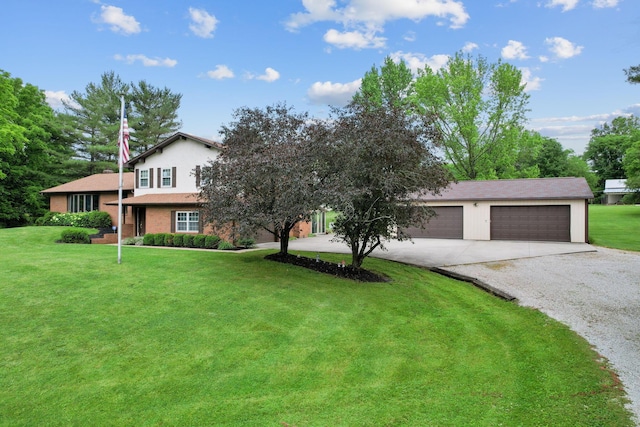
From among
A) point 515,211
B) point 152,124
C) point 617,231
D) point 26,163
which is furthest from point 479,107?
point 26,163

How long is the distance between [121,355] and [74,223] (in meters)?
23.2

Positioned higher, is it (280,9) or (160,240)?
(280,9)

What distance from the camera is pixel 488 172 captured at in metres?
31.2

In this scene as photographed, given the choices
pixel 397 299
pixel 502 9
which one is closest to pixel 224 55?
pixel 502 9

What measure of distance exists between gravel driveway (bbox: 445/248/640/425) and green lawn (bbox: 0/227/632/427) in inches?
14.5

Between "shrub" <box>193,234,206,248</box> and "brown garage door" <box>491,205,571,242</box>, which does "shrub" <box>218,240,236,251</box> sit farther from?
"brown garage door" <box>491,205,571,242</box>

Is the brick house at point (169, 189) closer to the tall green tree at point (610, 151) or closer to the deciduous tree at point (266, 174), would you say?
the deciduous tree at point (266, 174)

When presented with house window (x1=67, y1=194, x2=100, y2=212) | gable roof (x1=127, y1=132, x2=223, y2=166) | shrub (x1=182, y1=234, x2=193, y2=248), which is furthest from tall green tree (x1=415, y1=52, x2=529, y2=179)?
house window (x1=67, y1=194, x2=100, y2=212)

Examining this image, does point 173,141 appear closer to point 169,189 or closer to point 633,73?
point 169,189

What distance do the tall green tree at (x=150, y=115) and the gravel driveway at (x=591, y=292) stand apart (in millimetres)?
35779

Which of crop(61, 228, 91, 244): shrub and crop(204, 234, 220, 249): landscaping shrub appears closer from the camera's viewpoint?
crop(204, 234, 220, 249): landscaping shrub

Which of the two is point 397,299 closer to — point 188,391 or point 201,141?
point 188,391

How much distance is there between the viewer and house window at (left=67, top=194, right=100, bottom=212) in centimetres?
2608

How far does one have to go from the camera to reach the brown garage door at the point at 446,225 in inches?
907
